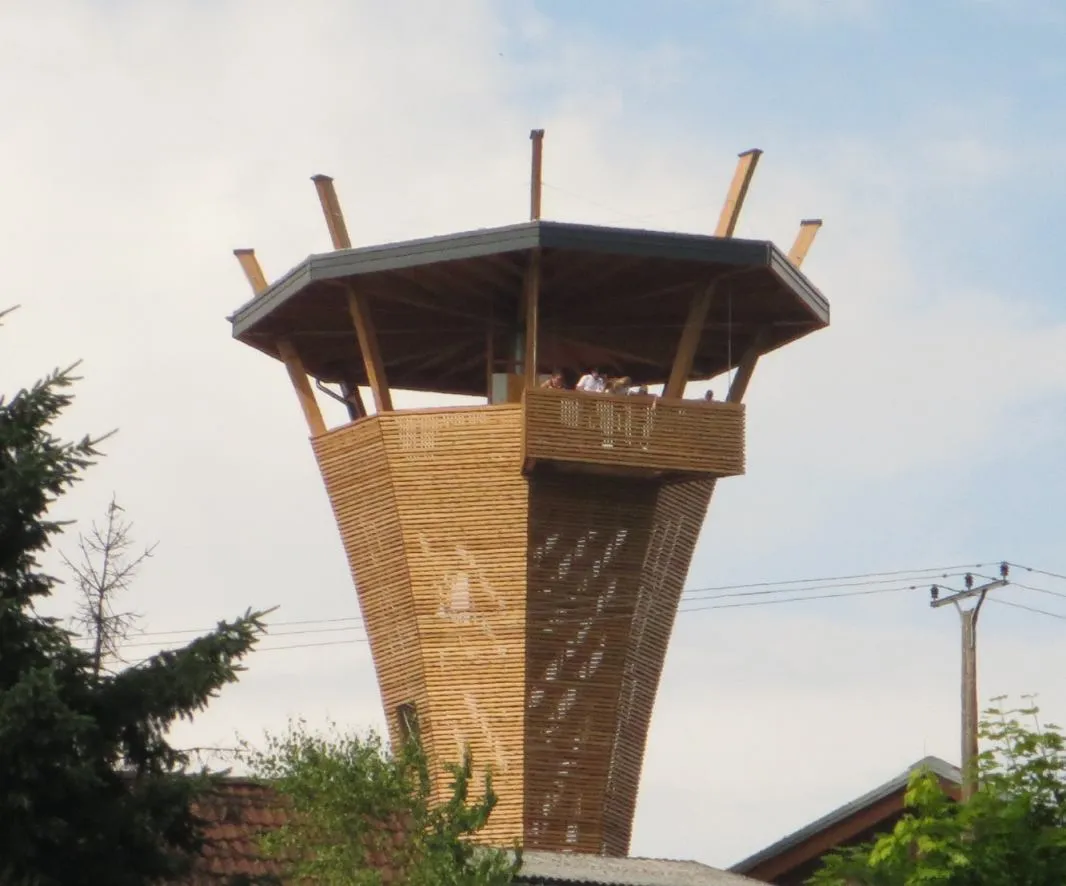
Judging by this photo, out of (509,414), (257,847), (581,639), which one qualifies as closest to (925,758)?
(581,639)

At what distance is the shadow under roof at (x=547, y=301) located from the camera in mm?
28700

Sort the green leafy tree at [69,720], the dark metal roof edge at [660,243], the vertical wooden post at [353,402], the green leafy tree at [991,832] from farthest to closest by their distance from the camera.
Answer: the vertical wooden post at [353,402] → the dark metal roof edge at [660,243] → the green leafy tree at [991,832] → the green leafy tree at [69,720]

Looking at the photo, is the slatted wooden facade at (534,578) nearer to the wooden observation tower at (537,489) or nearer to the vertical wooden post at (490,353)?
the wooden observation tower at (537,489)

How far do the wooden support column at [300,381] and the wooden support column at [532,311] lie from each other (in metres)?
3.49

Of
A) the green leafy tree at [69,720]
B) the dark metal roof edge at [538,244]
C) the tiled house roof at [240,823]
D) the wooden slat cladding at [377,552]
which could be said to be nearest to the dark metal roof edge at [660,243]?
the dark metal roof edge at [538,244]

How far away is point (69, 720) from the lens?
15258 mm

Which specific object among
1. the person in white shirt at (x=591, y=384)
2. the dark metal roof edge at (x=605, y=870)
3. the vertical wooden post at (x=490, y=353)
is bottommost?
the dark metal roof edge at (x=605, y=870)

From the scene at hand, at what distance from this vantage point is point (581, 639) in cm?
2969

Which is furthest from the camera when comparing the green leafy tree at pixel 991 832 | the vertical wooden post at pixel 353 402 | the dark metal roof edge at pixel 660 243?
the vertical wooden post at pixel 353 402

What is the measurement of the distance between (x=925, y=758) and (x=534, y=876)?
586 cm

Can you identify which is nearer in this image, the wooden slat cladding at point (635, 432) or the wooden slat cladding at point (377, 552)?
the wooden slat cladding at point (635, 432)

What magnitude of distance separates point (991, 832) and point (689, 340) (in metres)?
10.2

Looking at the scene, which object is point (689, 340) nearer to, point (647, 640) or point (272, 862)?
point (647, 640)

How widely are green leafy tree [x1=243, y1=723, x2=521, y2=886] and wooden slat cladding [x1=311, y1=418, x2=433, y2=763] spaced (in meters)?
7.90
